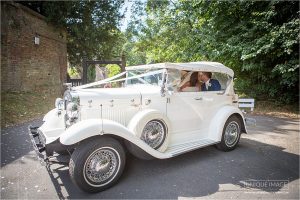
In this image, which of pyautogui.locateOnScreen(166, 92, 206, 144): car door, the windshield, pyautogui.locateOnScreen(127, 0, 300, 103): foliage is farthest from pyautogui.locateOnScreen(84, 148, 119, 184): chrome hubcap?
pyautogui.locateOnScreen(127, 0, 300, 103): foliage

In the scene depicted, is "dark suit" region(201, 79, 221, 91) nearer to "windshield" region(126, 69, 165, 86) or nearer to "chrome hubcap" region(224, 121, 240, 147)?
"chrome hubcap" region(224, 121, 240, 147)

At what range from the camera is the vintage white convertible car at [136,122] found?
3.44 metres

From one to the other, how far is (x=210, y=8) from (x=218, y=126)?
8783mm

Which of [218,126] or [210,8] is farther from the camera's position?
[210,8]

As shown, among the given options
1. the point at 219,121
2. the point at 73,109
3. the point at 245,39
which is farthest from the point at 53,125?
the point at 245,39

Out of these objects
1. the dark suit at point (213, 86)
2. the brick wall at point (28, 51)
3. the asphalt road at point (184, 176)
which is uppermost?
the brick wall at point (28, 51)

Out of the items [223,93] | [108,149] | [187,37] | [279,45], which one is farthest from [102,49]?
[108,149]

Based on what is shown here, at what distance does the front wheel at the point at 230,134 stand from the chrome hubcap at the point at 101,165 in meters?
2.57

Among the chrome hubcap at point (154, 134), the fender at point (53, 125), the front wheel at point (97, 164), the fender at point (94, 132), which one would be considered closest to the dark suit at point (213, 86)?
the chrome hubcap at point (154, 134)

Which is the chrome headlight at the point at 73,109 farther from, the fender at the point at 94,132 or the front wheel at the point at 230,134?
the front wheel at the point at 230,134

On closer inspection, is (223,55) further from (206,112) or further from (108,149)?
(108,149)

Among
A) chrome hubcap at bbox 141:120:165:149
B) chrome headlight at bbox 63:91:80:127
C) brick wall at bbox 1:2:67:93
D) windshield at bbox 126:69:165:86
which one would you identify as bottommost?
chrome hubcap at bbox 141:120:165:149

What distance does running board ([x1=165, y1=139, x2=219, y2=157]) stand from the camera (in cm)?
428

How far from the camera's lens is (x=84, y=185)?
11.0ft
